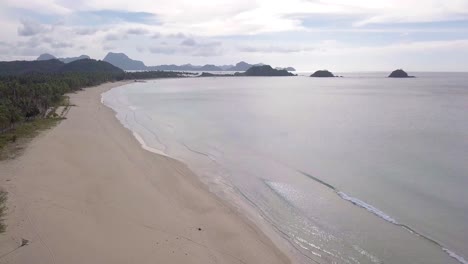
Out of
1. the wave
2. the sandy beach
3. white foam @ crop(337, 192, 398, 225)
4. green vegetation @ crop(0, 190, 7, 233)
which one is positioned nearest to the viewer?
the sandy beach

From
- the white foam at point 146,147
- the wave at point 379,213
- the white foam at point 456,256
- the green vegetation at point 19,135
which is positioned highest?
the green vegetation at point 19,135

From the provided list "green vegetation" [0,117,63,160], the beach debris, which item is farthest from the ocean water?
Result: "green vegetation" [0,117,63,160]

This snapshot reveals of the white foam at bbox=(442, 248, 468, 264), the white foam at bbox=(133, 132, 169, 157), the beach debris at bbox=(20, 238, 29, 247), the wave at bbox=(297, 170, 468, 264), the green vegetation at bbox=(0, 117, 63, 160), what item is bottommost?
the white foam at bbox=(442, 248, 468, 264)

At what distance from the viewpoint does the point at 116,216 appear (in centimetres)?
1491

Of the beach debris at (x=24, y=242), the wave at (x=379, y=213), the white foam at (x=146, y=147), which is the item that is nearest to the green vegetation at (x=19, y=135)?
the white foam at (x=146, y=147)

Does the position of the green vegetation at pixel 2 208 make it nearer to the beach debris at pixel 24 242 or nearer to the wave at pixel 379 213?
the beach debris at pixel 24 242

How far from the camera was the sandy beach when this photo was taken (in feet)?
39.6

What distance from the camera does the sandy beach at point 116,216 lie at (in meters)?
12.1

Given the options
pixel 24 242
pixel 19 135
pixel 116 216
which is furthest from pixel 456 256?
pixel 19 135

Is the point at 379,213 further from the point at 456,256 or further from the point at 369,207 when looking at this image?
the point at 456,256

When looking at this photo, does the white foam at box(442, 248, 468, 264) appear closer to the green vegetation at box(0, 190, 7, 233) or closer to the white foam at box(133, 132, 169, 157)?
the green vegetation at box(0, 190, 7, 233)

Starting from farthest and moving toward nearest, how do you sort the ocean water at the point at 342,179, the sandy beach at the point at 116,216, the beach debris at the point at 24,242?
the ocean water at the point at 342,179 → the beach debris at the point at 24,242 → the sandy beach at the point at 116,216

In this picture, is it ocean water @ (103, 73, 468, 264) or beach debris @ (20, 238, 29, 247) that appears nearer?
beach debris @ (20, 238, 29, 247)

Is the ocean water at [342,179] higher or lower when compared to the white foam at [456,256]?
higher
